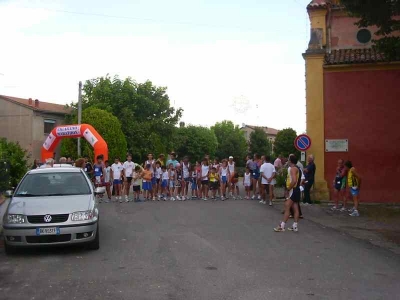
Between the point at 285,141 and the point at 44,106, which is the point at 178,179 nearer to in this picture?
the point at 44,106

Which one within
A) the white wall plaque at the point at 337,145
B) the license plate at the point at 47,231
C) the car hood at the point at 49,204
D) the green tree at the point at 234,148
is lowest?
the license plate at the point at 47,231

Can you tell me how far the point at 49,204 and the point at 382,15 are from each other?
406 inches

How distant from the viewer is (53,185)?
410 inches

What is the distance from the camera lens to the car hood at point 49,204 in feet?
30.0

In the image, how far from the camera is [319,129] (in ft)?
66.3

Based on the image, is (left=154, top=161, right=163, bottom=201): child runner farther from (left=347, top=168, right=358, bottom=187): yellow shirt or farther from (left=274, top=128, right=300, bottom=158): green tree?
(left=274, top=128, right=300, bottom=158): green tree

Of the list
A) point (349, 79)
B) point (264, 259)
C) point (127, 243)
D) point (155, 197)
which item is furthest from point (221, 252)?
point (349, 79)

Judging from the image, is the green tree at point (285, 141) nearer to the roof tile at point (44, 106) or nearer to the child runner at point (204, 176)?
the roof tile at point (44, 106)

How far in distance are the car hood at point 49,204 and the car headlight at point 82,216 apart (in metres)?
0.07

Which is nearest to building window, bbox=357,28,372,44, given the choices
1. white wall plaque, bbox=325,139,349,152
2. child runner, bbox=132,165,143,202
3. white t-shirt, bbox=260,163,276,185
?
white wall plaque, bbox=325,139,349,152

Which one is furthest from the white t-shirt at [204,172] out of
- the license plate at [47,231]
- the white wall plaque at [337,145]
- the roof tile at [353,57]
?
the license plate at [47,231]

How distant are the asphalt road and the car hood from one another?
0.87m

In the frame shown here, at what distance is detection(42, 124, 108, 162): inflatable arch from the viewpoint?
2581 cm

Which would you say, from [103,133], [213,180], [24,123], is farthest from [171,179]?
[24,123]
